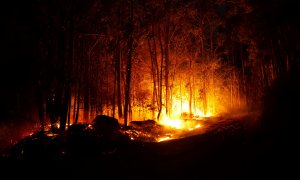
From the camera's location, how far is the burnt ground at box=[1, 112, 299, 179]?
515 cm

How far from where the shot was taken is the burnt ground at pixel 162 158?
A: 5152 mm

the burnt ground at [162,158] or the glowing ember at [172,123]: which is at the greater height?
the glowing ember at [172,123]

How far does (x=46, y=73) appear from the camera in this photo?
36.7 feet

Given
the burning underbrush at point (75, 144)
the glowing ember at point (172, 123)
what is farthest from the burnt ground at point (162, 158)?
the glowing ember at point (172, 123)

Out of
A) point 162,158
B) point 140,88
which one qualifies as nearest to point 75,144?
point 162,158

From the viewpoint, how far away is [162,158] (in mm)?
6727

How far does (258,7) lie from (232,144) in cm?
668

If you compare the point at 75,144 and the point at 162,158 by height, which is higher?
the point at 75,144

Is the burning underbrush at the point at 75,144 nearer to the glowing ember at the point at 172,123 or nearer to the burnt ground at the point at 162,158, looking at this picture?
the burnt ground at the point at 162,158

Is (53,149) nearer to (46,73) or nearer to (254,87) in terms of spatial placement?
(46,73)

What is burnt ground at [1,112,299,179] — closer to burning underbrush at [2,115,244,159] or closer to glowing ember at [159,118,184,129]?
burning underbrush at [2,115,244,159]

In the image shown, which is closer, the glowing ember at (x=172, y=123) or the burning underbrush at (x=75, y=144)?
the burning underbrush at (x=75, y=144)

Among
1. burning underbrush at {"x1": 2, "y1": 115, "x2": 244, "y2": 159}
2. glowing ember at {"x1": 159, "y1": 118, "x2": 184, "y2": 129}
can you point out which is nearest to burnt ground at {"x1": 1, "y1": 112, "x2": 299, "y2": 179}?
burning underbrush at {"x1": 2, "y1": 115, "x2": 244, "y2": 159}

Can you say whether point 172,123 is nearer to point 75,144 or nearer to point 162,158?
point 75,144
